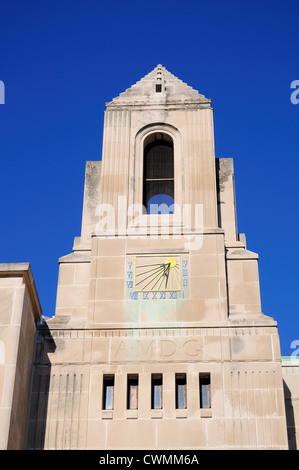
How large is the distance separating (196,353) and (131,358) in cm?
224

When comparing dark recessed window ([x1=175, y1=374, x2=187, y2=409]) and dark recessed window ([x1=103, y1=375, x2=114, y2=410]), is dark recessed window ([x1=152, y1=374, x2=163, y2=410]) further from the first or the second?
dark recessed window ([x1=103, y1=375, x2=114, y2=410])

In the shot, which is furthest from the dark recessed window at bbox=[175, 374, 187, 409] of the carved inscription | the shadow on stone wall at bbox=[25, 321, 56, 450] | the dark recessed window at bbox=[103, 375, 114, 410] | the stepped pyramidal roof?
the stepped pyramidal roof

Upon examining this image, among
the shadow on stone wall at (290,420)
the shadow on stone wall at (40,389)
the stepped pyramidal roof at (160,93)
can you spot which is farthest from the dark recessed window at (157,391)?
the stepped pyramidal roof at (160,93)

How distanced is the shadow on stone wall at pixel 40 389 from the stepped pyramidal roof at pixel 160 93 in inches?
435

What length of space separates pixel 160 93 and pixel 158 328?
11.4m

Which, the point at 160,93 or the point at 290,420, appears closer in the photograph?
the point at 290,420

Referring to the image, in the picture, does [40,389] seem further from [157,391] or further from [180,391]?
[180,391]

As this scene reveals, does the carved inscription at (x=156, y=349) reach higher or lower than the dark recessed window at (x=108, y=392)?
higher

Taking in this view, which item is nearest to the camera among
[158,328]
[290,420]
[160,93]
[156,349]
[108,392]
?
[108,392]

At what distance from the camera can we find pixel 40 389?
2814 centimetres

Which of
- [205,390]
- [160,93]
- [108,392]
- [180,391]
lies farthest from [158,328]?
[160,93]

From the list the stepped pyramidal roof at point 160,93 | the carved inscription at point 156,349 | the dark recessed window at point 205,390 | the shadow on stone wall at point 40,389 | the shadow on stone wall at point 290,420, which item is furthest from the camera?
the stepped pyramidal roof at point 160,93

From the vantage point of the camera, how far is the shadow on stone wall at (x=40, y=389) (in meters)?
27.1

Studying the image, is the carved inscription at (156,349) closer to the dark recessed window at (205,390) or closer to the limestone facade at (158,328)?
the limestone facade at (158,328)
